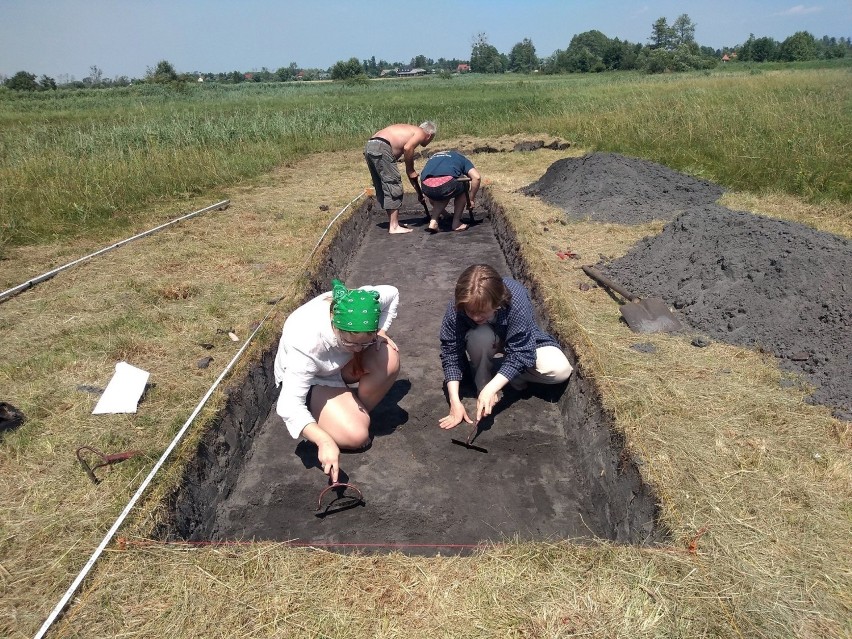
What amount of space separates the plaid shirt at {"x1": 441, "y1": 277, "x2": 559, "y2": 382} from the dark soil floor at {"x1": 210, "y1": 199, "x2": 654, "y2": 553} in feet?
1.52

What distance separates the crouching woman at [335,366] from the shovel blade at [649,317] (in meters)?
1.93

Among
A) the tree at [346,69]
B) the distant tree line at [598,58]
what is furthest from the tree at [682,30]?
the tree at [346,69]

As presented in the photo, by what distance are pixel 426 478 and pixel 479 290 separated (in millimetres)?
1090

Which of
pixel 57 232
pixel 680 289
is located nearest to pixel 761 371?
pixel 680 289

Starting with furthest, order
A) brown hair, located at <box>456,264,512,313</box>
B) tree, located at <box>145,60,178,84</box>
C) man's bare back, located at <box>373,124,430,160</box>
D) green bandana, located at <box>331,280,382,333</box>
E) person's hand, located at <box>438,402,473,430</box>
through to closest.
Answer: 1. tree, located at <box>145,60,178,84</box>
2. man's bare back, located at <box>373,124,430,160</box>
3. person's hand, located at <box>438,402,473,430</box>
4. brown hair, located at <box>456,264,512,313</box>
5. green bandana, located at <box>331,280,382,333</box>

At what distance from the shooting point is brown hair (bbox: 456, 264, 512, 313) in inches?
116

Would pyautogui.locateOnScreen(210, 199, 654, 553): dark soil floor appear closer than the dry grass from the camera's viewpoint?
No

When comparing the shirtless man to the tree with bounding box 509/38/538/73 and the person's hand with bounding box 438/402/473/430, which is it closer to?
the person's hand with bounding box 438/402/473/430

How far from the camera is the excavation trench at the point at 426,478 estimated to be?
282 centimetres

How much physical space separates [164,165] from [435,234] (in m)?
4.95

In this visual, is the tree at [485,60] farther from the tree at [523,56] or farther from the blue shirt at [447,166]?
the blue shirt at [447,166]

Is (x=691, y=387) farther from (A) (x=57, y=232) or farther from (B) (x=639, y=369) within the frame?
(A) (x=57, y=232)

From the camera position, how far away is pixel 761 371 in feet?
11.7

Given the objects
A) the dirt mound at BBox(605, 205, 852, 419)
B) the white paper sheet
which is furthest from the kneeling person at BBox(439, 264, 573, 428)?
the white paper sheet
